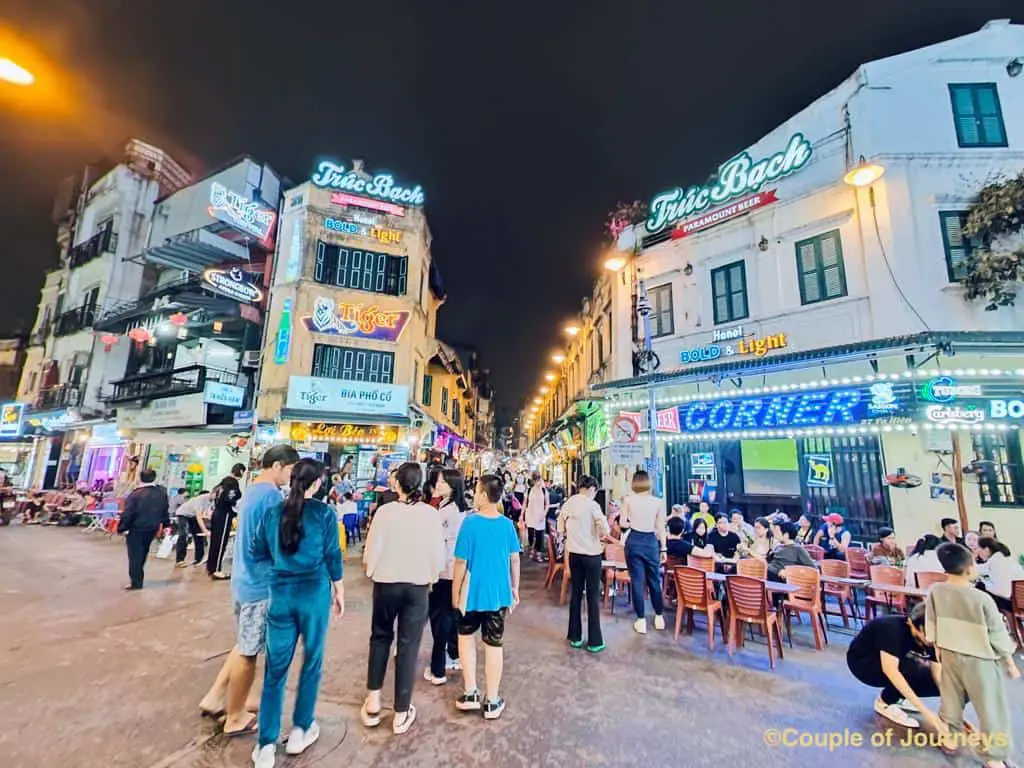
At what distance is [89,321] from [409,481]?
28.5m

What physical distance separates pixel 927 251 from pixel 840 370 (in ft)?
10.1

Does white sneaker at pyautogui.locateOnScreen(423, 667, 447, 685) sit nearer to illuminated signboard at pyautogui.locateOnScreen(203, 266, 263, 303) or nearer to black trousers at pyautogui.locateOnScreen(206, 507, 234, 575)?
black trousers at pyautogui.locateOnScreen(206, 507, 234, 575)

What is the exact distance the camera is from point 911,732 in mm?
3752

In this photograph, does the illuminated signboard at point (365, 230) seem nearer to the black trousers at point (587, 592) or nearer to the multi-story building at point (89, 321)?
the multi-story building at point (89, 321)

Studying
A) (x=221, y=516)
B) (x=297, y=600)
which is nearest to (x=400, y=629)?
(x=297, y=600)

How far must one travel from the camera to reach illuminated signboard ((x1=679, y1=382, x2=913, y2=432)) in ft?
31.2

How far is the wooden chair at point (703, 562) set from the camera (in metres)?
6.89

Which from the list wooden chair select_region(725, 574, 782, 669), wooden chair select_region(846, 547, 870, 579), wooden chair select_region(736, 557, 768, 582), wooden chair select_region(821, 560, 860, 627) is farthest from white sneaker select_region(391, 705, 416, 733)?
wooden chair select_region(846, 547, 870, 579)

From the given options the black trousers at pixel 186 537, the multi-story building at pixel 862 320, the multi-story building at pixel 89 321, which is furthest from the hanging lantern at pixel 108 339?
the multi-story building at pixel 862 320

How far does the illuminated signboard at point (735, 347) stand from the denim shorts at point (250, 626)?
11730 millimetres

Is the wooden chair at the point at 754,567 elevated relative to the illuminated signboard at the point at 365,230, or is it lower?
lower

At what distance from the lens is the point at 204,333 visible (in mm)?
20031

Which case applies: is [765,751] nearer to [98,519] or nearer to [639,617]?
[639,617]

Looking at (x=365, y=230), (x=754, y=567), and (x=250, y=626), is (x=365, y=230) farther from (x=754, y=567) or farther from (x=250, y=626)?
(x=754, y=567)
